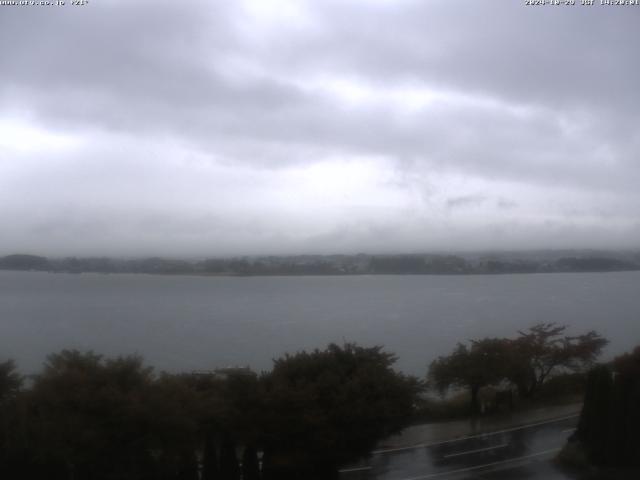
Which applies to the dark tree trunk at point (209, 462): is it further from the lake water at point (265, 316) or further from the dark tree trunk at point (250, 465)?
the lake water at point (265, 316)

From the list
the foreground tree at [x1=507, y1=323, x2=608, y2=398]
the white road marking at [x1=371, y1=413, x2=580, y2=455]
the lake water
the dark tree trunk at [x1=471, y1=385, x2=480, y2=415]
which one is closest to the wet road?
the white road marking at [x1=371, y1=413, x2=580, y2=455]

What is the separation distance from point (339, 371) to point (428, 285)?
66.7 metres

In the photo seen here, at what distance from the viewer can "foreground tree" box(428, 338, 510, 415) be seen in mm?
19234

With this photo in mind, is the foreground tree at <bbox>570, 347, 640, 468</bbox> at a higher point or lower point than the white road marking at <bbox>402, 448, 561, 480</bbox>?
higher

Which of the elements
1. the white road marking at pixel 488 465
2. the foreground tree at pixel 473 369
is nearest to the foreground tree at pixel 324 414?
the white road marking at pixel 488 465

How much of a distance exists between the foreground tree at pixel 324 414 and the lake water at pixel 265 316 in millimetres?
9403

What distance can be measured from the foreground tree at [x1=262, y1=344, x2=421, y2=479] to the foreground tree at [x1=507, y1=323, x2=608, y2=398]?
9.38m

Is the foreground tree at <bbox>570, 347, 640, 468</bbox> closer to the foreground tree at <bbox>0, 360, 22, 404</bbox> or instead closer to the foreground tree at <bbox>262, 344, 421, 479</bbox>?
the foreground tree at <bbox>262, 344, 421, 479</bbox>

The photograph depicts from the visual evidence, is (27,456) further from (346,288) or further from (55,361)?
(346,288)

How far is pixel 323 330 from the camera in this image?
1526 inches

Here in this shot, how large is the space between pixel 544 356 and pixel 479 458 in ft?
33.0

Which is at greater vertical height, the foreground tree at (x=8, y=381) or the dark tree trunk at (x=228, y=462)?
the foreground tree at (x=8, y=381)

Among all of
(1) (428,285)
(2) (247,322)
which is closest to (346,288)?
(1) (428,285)

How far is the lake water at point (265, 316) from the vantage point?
3119 centimetres
